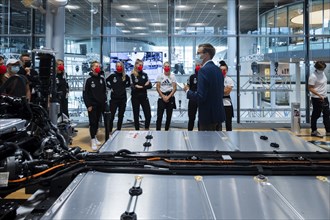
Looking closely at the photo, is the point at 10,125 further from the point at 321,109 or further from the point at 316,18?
the point at 316,18

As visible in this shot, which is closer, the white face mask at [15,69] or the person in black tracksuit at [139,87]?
the white face mask at [15,69]

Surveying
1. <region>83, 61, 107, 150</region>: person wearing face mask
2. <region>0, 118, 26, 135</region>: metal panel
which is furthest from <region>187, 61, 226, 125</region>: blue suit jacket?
<region>83, 61, 107, 150</region>: person wearing face mask

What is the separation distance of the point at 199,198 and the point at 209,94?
2257 mm

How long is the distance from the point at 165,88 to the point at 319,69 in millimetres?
3032

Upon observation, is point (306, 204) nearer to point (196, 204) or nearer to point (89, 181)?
point (196, 204)

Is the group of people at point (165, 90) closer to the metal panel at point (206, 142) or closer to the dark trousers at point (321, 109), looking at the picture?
the dark trousers at point (321, 109)

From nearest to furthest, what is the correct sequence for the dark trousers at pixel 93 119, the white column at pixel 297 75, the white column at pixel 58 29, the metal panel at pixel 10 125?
the metal panel at pixel 10 125 < the dark trousers at pixel 93 119 < the white column at pixel 58 29 < the white column at pixel 297 75

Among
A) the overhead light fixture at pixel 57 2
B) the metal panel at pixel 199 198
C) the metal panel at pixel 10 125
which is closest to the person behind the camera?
the metal panel at pixel 199 198

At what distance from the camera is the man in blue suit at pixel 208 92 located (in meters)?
3.34

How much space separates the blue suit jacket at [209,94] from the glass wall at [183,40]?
5.27 m

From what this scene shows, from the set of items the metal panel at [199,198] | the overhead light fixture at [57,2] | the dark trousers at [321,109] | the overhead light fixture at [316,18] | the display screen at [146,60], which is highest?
the overhead light fixture at [316,18]

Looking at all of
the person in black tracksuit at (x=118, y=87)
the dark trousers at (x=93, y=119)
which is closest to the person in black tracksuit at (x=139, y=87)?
the person in black tracksuit at (x=118, y=87)

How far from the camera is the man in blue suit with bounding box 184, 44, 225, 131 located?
3.34 metres

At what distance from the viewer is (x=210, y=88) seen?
3389mm
